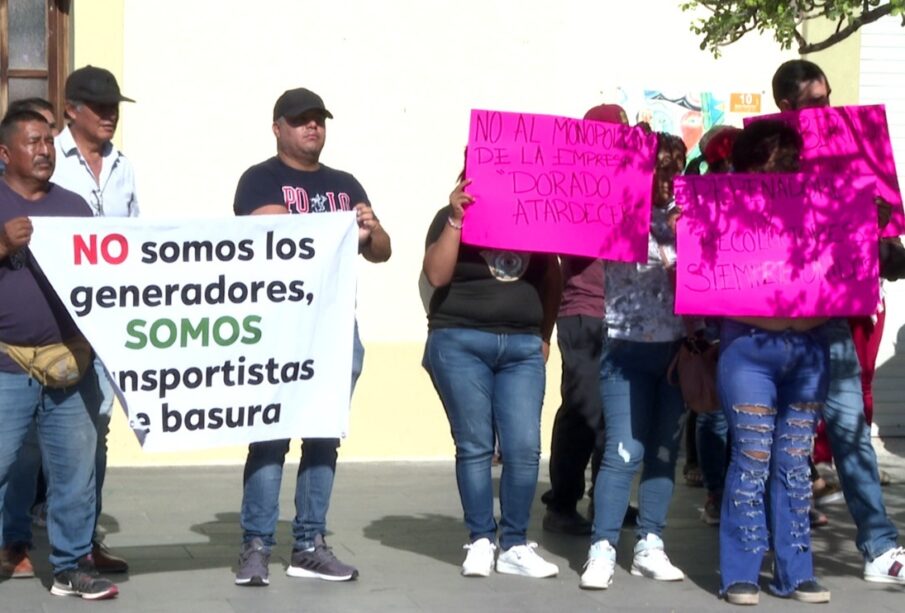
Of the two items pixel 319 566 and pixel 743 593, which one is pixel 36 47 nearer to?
pixel 319 566

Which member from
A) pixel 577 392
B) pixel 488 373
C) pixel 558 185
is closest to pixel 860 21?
pixel 558 185

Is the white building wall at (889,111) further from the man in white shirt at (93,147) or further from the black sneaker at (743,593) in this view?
the man in white shirt at (93,147)

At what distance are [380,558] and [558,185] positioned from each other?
1858 mm

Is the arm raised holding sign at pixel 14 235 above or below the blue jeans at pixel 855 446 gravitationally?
above

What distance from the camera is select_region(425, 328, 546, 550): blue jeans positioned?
704cm

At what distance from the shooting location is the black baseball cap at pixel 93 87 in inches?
274

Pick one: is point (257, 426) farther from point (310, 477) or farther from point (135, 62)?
point (135, 62)

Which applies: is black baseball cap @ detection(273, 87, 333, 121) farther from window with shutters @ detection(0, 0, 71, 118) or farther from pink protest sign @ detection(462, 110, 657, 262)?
window with shutters @ detection(0, 0, 71, 118)

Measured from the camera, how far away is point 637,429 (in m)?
7.09

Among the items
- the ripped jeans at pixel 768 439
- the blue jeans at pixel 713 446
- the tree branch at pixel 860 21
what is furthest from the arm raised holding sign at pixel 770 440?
the blue jeans at pixel 713 446

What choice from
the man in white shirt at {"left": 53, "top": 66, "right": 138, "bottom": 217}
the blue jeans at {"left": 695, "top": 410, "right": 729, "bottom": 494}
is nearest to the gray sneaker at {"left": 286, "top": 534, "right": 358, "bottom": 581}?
the man in white shirt at {"left": 53, "top": 66, "right": 138, "bottom": 217}

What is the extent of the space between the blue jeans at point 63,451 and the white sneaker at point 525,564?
1.73 m

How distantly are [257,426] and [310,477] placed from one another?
1.24 ft

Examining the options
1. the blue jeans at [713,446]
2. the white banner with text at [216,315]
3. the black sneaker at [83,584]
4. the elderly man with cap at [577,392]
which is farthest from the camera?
the elderly man with cap at [577,392]
